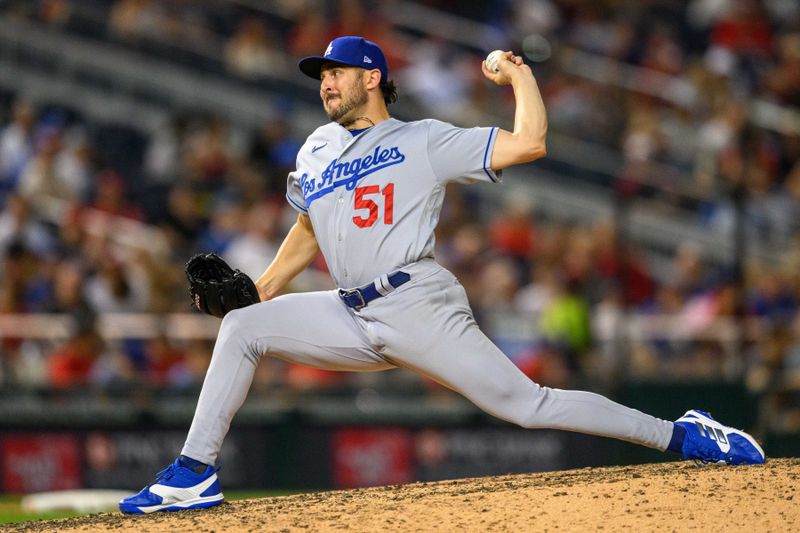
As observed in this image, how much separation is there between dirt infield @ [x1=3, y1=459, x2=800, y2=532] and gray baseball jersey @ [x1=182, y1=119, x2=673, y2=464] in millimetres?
280

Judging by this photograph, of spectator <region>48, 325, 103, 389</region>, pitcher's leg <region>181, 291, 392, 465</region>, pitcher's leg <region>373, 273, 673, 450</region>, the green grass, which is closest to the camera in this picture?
pitcher's leg <region>373, 273, 673, 450</region>


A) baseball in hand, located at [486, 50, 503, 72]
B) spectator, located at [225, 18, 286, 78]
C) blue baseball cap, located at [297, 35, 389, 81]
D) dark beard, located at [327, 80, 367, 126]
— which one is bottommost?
dark beard, located at [327, 80, 367, 126]

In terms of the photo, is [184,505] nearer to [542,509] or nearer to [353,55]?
[542,509]

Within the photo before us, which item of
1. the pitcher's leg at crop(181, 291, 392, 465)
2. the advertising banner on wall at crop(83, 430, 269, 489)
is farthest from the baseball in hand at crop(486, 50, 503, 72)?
the advertising banner on wall at crop(83, 430, 269, 489)

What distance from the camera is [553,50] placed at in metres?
13.6

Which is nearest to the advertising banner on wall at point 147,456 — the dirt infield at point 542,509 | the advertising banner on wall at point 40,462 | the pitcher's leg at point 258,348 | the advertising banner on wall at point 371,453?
the advertising banner on wall at point 40,462

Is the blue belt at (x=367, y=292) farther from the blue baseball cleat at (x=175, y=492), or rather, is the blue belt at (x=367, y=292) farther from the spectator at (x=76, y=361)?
the spectator at (x=76, y=361)

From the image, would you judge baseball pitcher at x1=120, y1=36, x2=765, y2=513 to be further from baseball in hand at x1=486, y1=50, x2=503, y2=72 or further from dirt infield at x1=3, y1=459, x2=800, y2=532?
dirt infield at x1=3, y1=459, x2=800, y2=532

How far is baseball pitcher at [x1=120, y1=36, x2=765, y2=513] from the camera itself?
531 centimetres

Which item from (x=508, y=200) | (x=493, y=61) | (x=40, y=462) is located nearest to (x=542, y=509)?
(x=493, y=61)

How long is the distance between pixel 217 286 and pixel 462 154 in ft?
3.63

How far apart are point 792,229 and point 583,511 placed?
6115mm

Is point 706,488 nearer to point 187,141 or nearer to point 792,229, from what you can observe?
point 792,229

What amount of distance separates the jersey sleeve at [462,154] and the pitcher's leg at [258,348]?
2.27 feet
